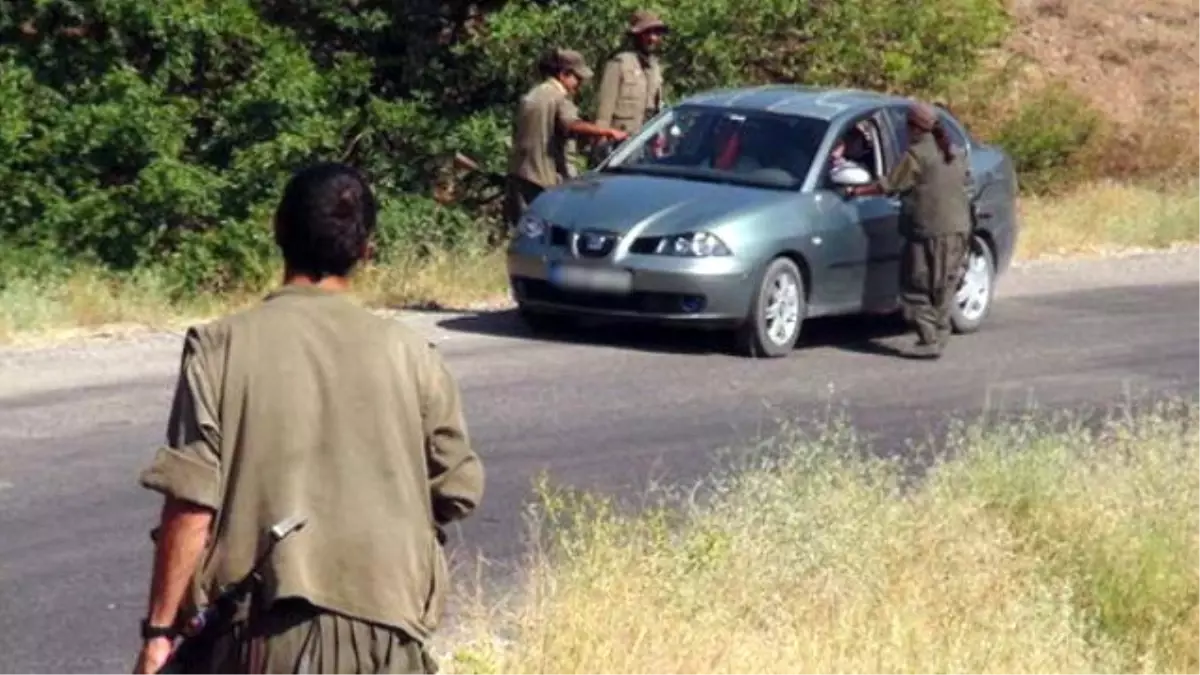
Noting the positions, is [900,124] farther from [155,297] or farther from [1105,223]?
[1105,223]

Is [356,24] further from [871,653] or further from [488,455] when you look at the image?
[871,653]

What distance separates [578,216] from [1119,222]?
379 inches

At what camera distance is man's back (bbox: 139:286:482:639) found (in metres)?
4.82

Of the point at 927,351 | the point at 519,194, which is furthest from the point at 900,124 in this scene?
the point at 519,194

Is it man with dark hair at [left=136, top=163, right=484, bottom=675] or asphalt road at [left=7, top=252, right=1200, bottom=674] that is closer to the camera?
man with dark hair at [left=136, top=163, right=484, bottom=675]

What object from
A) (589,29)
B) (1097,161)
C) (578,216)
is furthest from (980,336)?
(1097,161)

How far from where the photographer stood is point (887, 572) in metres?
8.19

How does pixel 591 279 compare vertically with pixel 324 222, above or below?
below

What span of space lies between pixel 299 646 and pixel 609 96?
12.9 meters

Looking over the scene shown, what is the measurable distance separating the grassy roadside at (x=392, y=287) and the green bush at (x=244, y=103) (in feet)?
2.88

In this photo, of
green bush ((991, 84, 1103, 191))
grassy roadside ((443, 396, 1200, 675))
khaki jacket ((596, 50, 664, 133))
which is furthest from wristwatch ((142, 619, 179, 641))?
green bush ((991, 84, 1103, 191))

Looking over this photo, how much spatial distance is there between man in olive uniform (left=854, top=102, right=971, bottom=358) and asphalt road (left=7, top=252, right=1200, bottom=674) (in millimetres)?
286

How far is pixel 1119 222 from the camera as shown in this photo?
2347 centimetres

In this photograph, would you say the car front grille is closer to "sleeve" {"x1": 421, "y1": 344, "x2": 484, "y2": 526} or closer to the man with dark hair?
"sleeve" {"x1": 421, "y1": 344, "x2": 484, "y2": 526}
